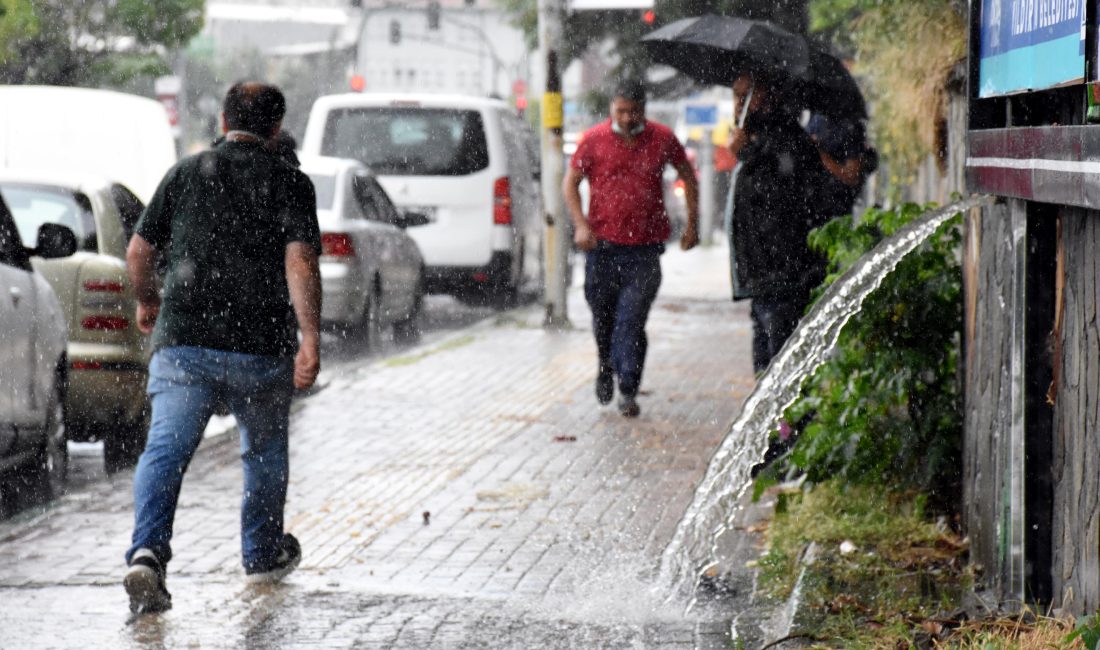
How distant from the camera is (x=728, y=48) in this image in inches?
361

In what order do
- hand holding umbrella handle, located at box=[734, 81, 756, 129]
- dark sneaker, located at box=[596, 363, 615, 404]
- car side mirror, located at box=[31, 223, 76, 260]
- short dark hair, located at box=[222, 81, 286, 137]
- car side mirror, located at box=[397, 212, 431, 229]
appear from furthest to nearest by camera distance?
car side mirror, located at box=[397, 212, 431, 229] → dark sneaker, located at box=[596, 363, 615, 404] → hand holding umbrella handle, located at box=[734, 81, 756, 129] → car side mirror, located at box=[31, 223, 76, 260] → short dark hair, located at box=[222, 81, 286, 137]

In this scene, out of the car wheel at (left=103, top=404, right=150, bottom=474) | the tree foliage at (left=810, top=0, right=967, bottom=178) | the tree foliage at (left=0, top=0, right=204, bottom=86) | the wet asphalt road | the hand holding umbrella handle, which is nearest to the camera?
the hand holding umbrella handle

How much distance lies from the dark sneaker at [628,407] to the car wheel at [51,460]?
3.18 metres

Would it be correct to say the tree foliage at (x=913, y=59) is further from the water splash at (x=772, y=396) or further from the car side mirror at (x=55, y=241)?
the car side mirror at (x=55, y=241)

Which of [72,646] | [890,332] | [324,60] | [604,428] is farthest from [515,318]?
[324,60]

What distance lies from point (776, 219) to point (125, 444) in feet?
12.3

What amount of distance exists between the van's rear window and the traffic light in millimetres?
18428

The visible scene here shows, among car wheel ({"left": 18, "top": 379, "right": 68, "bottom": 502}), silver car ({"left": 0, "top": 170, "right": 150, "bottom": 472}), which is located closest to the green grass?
car wheel ({"left": 18, "top": 379, "right": 68, "bottom": 502})

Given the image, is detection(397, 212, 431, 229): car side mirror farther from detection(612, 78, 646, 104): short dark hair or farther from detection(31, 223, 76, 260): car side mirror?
detection(31, 223, 76, 260): car side mirror

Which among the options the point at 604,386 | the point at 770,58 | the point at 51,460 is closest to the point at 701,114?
the point at 604,386

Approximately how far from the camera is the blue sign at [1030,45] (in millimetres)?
4531

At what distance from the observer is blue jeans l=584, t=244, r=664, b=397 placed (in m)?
10.5

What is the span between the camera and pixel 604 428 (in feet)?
33.6

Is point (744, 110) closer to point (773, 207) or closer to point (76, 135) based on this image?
point (773, 207)
